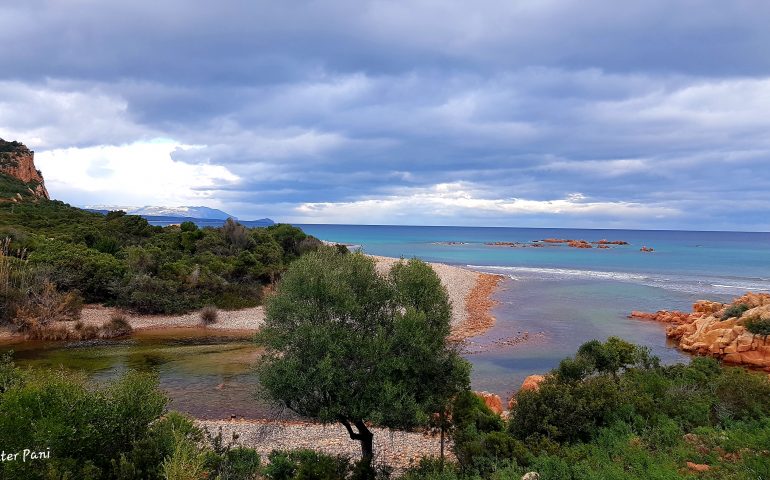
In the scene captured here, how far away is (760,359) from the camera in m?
26.0

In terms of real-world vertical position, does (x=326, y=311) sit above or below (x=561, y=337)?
above

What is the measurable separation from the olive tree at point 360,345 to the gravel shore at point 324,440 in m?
2.47

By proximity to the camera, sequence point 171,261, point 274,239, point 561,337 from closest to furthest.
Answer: point 561,337 < point 171,261 < point 274,239

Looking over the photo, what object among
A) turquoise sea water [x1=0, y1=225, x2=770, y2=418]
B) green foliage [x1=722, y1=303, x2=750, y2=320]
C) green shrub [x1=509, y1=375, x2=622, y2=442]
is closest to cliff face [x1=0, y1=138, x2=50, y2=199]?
turquoise sea water [x1=0, y1=225, x2=770, y2=418]

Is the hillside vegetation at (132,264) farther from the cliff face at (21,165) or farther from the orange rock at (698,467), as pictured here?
the orange rock at (698,467)

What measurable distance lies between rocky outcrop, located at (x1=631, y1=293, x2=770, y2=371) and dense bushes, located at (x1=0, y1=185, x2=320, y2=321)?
33701 mm

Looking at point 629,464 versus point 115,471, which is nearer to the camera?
point 115,471

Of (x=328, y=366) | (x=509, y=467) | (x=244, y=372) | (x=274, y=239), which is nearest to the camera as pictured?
(x=509, y=467)

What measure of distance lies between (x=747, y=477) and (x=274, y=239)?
2019 inches

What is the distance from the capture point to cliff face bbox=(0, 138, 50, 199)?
258 feet

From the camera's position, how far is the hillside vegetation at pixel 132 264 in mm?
32094

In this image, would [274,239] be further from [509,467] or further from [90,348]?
[509,467]

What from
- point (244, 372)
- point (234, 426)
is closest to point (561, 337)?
point (244, 372)

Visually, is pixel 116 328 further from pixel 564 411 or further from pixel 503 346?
pixel 564 411
